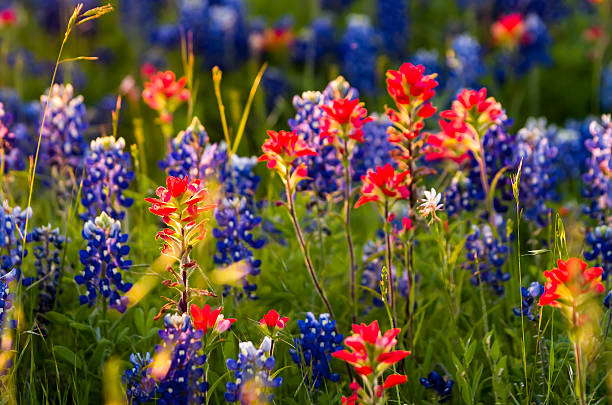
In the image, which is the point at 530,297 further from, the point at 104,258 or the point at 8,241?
the point at 8,241

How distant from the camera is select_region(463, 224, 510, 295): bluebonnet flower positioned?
2.82 metres

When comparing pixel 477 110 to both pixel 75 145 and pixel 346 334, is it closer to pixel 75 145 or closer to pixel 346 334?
pixel 346 334

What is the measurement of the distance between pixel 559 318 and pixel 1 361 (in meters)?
1.89

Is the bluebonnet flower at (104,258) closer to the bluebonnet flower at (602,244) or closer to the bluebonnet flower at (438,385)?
the bluebonnet flower at (438,385)

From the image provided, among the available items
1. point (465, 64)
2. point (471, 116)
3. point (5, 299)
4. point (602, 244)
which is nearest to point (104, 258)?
point (5, 299)

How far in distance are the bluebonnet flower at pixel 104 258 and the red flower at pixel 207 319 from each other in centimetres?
57

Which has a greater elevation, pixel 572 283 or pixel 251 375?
pixel 572 283

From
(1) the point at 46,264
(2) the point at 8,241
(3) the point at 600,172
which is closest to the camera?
(2) the point at 8,241

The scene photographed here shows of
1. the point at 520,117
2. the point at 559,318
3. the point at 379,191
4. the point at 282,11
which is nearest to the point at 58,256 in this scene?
the point at 379,191

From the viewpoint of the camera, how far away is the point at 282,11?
30.3 ft

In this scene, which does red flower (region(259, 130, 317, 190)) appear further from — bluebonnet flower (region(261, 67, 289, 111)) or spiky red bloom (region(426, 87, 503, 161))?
bluebonnet flower (region(261, 67, 289, 111))

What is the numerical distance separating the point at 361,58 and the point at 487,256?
12.7 feet

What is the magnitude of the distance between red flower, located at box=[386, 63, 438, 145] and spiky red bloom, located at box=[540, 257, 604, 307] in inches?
26.6

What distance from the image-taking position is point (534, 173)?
3133 millimetres
